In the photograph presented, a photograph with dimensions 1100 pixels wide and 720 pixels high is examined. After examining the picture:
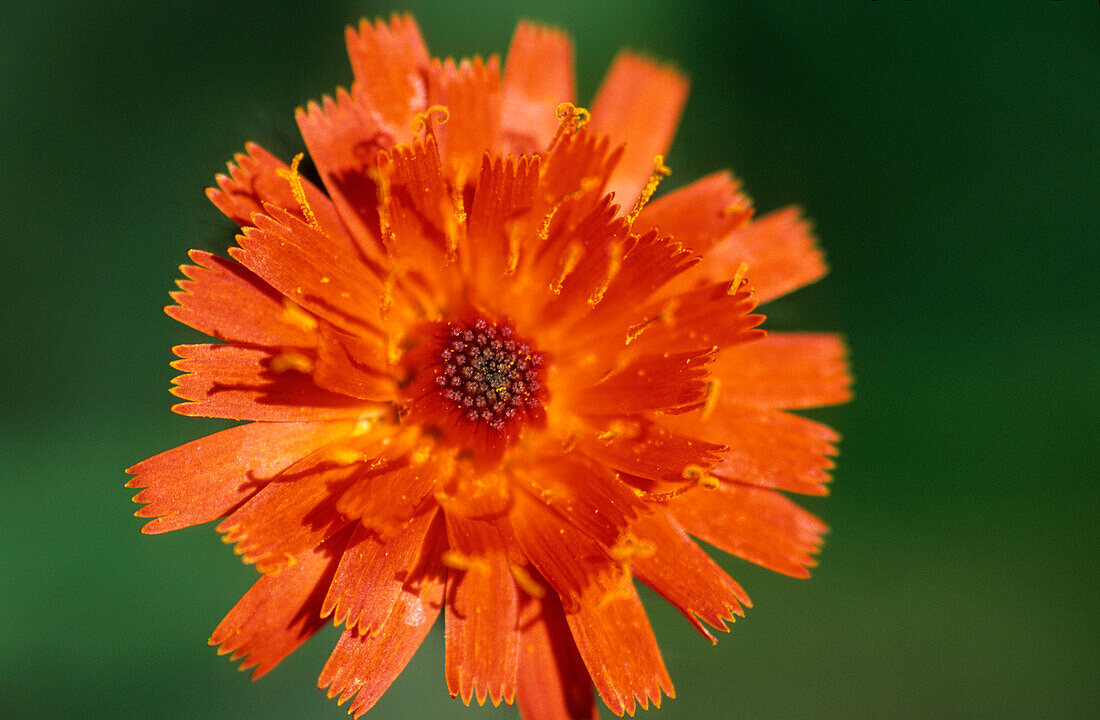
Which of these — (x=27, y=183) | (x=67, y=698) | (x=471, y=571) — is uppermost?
(x=27, y=183)

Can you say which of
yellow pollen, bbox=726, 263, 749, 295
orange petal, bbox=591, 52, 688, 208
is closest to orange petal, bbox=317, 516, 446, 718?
yellow pollen, bbox=726, 263, 749, 295

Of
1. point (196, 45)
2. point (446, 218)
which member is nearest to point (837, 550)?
point (446, 218)

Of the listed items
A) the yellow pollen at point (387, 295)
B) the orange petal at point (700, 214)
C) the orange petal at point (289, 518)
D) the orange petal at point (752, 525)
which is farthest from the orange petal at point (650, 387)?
the orange petal at point (289, 518)

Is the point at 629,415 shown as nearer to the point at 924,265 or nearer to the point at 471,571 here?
the point at 471,571

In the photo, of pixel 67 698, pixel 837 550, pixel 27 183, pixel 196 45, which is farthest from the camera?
pixel 837 550

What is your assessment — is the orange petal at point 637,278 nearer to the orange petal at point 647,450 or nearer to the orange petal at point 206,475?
the orange petal at point 647,450

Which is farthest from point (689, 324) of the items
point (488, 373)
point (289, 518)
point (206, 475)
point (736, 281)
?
point (206, 475)

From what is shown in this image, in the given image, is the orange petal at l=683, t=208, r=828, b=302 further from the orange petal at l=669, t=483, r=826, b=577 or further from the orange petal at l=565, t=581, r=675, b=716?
the orange petal at l=565, t=581, r=675, b=716
